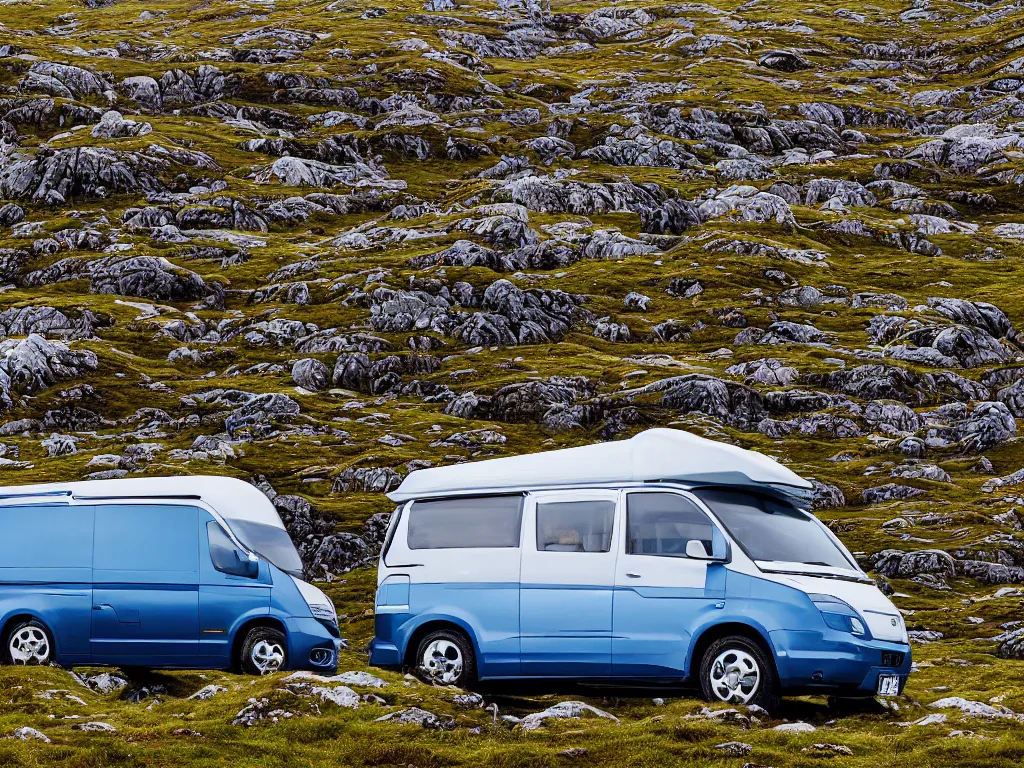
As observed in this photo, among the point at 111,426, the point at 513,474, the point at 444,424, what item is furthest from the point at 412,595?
the point at 111,426

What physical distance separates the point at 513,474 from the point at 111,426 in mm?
76192

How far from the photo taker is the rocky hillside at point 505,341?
1945 cm

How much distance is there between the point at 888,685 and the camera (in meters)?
19.5

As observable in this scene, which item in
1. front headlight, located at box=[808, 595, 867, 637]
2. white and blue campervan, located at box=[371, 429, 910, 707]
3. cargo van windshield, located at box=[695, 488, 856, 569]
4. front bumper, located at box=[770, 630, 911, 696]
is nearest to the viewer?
front bumper, located at box=[770, 630, 911, 696]

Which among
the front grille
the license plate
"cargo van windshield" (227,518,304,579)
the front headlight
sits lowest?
the license plate

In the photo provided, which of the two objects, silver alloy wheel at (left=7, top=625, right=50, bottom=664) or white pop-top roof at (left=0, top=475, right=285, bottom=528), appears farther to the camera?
white pop-top roof at (left=0, top=475, right=285, bottom=528)

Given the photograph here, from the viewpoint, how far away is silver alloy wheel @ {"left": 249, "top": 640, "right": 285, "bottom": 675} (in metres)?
24.5

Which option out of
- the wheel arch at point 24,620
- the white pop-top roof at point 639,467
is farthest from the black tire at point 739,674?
the wheel arch at point 24,620

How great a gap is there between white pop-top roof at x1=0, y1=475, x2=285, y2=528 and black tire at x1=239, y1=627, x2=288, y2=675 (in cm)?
271

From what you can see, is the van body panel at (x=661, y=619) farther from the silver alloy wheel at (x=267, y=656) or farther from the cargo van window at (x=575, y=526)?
the silver alloy wheel at (x=267, y=656)

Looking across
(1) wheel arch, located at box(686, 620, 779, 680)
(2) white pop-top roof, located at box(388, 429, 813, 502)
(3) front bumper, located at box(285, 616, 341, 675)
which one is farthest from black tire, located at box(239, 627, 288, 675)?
(1) wheel arch, located at box(686, 620, 779, 680)

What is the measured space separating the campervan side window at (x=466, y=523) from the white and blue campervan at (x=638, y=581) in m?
0.03

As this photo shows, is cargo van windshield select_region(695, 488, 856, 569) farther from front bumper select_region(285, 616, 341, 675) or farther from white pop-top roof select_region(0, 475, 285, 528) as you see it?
white pop-top roof select_region(0, 475, 285, 528)

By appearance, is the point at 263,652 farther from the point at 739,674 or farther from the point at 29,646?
the point at 739,674
